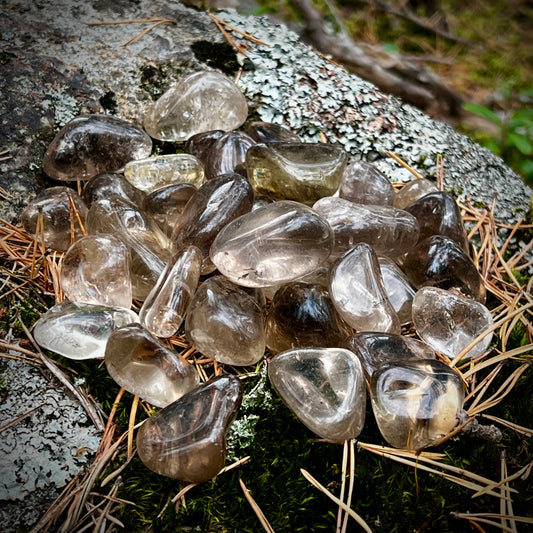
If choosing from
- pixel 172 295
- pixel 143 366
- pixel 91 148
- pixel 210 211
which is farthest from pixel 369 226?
pixel 91 148

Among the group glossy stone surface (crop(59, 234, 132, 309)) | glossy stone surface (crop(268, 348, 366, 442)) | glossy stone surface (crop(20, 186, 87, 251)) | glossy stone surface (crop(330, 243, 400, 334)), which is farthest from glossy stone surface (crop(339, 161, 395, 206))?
glossy stone surface (crop(20, 186, 87, 251))

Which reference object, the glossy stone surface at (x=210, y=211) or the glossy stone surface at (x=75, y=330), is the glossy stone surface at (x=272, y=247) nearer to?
the glossy stone surface at (x=210, y=211)

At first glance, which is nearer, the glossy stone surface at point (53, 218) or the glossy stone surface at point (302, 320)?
the glossy stone surface at point (302, 320)

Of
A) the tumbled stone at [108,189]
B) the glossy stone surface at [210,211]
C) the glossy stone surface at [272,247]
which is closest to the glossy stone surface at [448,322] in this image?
the glossy stone surface at [272,247]

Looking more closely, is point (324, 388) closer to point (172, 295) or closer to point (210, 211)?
point (172, 295)

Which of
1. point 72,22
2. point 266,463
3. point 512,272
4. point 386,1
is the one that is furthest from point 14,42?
point 386,1

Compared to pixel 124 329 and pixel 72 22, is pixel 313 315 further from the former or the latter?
pixel 72 22
